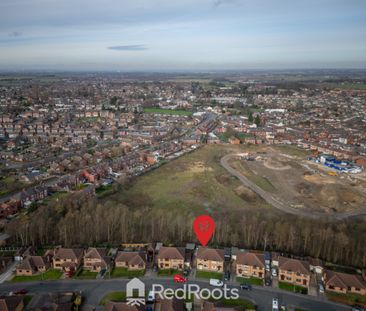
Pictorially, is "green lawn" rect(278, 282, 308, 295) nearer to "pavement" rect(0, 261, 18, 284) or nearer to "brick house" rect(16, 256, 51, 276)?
"brick house" rect(16, 256, 51, 276)

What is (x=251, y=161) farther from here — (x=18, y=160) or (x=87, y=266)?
(x=18, y=160)

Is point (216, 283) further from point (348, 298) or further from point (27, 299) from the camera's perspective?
point (27, 299)

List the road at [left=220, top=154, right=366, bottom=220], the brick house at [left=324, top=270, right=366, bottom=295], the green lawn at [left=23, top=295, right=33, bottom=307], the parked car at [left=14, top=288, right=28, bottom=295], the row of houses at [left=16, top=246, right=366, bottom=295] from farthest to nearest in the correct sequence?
the road at [left=220, top=154, right=366, bottom=220] < the row of houses at [left=16, top=246, right=366, bottom=295] < the brick house at [left=324, top=270, right=366, bottom=295] < the parked car at [left=14, top=288, right=28, bottom=295] < the green lawn at [left=23, top=295, right=33, bottom=307]

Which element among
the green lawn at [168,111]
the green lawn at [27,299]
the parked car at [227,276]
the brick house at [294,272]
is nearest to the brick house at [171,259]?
the parked car at [227,276]

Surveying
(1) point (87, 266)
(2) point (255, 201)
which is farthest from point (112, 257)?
(2) point (255, 201)

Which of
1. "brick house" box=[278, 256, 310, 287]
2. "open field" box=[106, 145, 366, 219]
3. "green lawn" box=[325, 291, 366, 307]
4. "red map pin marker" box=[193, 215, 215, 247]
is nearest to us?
"green lawn" box=[325, 291, 366, 307]

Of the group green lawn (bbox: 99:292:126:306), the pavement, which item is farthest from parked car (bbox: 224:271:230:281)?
the pavement

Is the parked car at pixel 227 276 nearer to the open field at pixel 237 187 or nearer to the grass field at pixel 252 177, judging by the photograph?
the open field at pixel 237 187
